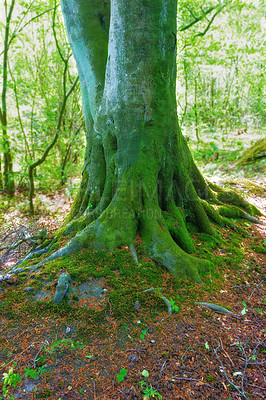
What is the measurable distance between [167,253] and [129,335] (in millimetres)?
1079

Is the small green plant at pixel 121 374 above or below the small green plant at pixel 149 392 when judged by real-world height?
above

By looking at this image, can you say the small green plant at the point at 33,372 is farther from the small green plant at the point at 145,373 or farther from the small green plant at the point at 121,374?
the small green plant at the point at 145,373

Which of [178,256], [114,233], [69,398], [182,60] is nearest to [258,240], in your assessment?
[178,256]

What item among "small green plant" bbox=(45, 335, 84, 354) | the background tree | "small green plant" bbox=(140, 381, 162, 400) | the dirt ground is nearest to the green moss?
the dirt ground

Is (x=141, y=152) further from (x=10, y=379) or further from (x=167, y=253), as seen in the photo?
(x=10, y=379)

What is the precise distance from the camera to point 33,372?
184 centimetres

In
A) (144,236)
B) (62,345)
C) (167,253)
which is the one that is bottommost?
(62,345)

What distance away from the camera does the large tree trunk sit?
10.3ft

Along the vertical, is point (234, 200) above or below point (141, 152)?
below

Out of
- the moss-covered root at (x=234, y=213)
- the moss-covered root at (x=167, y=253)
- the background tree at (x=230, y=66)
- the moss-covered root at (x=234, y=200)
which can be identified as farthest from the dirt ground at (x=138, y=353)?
the background tree at (x=230, y=66)

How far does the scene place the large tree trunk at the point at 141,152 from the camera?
312 centimetres

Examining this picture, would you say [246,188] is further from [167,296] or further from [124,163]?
[167,296]

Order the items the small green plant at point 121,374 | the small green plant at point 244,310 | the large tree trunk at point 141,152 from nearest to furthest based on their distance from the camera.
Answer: the small green plant at point 121,374, the small green plant at point 244,310, the large tree trunk at point 141,152

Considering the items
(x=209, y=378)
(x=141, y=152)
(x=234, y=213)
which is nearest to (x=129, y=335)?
(x=209, y=378)
